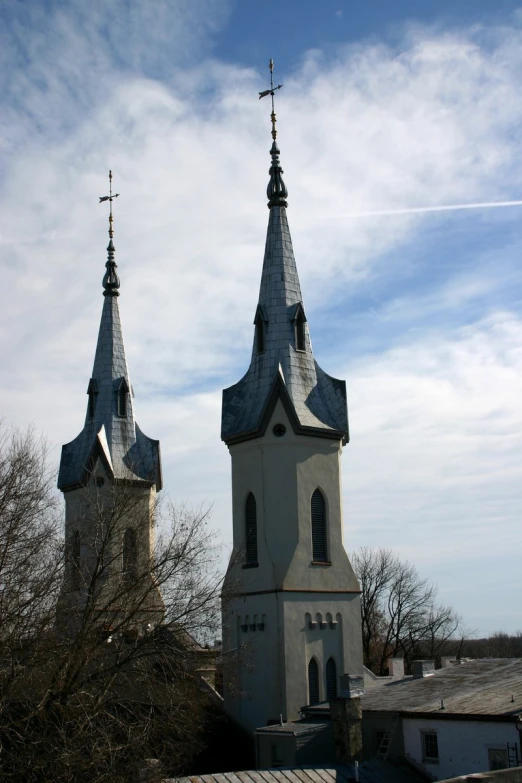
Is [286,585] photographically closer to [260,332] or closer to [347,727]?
[347,727]

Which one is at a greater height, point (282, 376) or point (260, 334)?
point (260, 334)

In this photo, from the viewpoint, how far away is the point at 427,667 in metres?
39.7

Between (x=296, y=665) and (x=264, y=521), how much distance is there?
553 centimetres

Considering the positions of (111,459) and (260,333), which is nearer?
(260,333)

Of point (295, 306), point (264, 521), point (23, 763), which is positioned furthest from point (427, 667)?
point (23, 763)

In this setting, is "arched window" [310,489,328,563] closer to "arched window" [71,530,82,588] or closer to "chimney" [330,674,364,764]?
"chimney" [330,674,364,764]

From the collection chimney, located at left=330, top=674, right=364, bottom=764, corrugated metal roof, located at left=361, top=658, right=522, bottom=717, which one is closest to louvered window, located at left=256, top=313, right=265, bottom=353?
corrugated metal roof, located at left=361, top=658, right=522, bottom=717

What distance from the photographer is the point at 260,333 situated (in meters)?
43.2

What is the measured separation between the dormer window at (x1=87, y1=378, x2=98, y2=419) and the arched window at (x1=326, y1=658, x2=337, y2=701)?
17.5 metres

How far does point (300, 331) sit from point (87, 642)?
69.4 feet

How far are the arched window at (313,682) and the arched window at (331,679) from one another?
45cm

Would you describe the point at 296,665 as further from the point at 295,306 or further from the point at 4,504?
the point at 4,504

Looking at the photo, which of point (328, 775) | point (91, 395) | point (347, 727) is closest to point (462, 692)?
point (347, 727)

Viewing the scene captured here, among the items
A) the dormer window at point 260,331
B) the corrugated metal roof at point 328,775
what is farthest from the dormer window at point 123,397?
the corrugated metal roof at point 328,775
